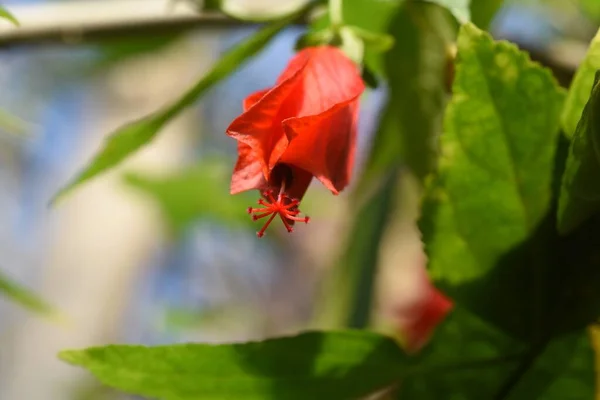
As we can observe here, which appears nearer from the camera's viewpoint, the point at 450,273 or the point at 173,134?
the point at 450,273

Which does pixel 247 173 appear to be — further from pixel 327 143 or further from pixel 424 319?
pixel 424 319

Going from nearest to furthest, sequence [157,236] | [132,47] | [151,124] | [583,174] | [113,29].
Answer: [583,174] → [151,124] → [113,29] → [132,47] → [157,236]

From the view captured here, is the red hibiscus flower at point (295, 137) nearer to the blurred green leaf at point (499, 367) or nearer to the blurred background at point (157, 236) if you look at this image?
the blurred green leaf at point (499, 367)

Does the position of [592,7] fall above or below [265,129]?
below

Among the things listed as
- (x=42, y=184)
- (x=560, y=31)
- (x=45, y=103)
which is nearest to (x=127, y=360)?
(x=560, y=31)

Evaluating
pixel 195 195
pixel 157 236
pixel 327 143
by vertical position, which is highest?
pixel 327 143

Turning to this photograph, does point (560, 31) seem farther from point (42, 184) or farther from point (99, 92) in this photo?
point (42, 184)

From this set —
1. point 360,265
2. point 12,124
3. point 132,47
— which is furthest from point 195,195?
point 12,124
